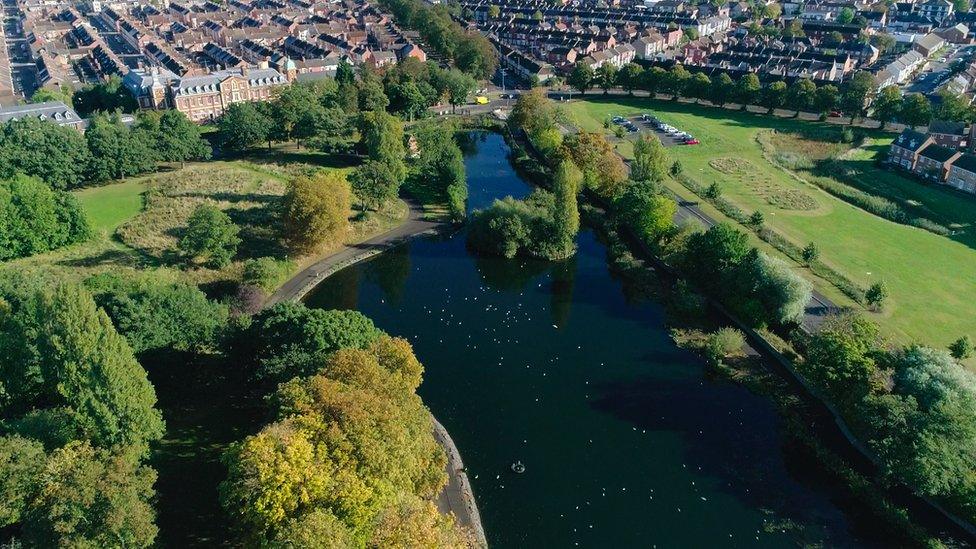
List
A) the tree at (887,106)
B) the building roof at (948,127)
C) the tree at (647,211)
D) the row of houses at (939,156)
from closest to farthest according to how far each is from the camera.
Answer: the tree at (647,211), the row of houses at (939,156), the building roof at (948,127), the tree at (887,106)

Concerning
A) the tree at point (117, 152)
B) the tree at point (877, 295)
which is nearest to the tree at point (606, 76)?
the tree at point (117, 152)

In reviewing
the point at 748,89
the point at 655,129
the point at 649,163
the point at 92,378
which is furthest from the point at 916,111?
the point at 92,378

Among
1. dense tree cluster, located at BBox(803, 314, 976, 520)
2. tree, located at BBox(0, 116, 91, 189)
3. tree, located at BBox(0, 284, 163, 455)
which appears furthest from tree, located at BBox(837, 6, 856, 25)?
tree, located at BBox(0, 284, 163, 455)

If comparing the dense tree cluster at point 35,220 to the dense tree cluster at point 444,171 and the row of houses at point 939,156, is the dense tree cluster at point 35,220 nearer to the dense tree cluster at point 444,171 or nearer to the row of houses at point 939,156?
the dense tree cluster at point 444,171

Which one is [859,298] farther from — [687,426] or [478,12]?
[478,12]

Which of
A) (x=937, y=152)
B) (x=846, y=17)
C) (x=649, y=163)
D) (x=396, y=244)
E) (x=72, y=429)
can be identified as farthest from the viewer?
(x=846, y=17)

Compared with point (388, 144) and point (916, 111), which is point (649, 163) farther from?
point (916, 111)
